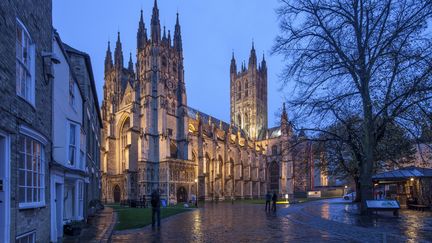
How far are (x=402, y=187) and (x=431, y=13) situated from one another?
1911cm

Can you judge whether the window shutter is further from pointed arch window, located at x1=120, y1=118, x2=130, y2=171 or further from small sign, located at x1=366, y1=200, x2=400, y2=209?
pointed arch window, located at x1=120, y1=118, x2=130, y2=171

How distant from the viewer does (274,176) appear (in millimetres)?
98062

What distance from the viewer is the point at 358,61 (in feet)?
64.2

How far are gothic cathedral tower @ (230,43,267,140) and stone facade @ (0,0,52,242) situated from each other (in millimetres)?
92941

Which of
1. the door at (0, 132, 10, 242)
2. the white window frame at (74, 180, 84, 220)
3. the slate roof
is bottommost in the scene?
the white window frame at (74, 180, 84, 220)

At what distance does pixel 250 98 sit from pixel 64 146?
90691 mm

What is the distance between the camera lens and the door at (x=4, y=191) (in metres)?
7.12

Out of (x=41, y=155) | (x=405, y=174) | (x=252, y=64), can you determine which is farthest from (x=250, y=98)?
(x=41, y=155)

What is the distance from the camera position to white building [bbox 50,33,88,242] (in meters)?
12.7

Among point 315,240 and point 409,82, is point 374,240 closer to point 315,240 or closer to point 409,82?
point 315,240

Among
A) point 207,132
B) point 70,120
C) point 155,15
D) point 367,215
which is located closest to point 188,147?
point 207,132

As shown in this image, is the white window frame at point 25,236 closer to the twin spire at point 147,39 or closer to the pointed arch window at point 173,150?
the pointed arch window at point 173,150

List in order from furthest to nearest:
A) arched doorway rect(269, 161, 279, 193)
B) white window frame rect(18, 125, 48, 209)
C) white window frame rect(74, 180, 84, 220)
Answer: arched doorway rect(269, 161, 279, 193), white window frame rect(74, 180, 84, 220), white window frame rect(18, 125, 48, 209)

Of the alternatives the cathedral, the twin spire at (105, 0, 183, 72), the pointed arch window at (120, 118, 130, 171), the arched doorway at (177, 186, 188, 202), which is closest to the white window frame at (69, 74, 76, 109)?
the cathedral
